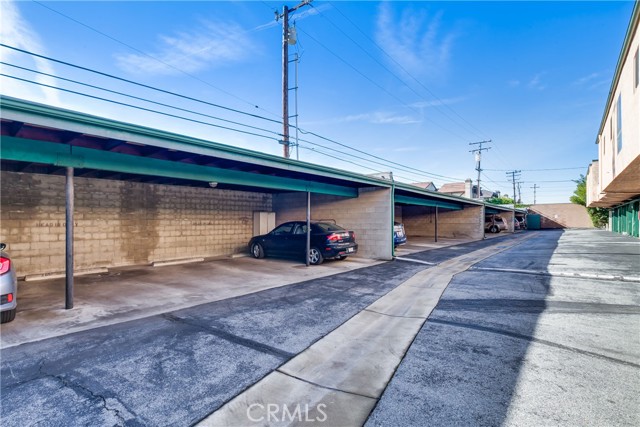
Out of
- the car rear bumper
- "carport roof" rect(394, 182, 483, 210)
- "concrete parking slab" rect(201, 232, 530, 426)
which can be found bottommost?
"concrete parking slab" rect(201, 232, 530, 426)

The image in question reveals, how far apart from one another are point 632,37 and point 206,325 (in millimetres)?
11574

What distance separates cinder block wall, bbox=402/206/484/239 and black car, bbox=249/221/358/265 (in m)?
15.1

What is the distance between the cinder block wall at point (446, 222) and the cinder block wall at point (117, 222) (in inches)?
611

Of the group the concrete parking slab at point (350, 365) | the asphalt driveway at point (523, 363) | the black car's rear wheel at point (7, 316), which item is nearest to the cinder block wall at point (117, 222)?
the black car's rear wheel at point (7, 316)

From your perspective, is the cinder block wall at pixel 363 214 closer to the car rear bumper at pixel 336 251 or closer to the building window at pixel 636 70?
the car rear bumper at pixel 336 251

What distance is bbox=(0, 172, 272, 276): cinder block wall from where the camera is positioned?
770 cm

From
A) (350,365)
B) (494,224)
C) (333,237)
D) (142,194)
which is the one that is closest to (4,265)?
(350,365)

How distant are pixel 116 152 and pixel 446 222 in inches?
923

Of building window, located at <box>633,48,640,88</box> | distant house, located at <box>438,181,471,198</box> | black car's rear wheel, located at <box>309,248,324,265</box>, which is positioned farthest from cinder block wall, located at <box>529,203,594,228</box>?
black car's rear wheel, located at <box>309,248,324,265</box>

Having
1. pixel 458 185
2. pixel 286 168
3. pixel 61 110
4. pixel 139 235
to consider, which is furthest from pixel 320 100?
pixel 458 185

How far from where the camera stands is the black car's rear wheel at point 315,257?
10.0 meters

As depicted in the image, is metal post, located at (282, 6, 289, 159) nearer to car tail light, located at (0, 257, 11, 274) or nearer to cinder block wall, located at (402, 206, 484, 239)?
car tail light, located at (0, 257, 11, 274)

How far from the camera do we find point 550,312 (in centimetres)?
493

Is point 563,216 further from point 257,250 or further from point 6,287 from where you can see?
point 6,287
